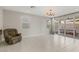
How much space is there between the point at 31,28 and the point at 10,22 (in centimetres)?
57

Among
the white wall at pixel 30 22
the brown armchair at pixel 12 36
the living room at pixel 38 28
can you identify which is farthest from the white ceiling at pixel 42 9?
the brown armchair at pixel 12 36

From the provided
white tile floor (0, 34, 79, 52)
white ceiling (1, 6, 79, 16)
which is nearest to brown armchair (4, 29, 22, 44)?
white tile floor (0, 34, 79, 52)

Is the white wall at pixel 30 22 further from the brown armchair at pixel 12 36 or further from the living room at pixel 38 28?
the brown armchair at pixel 12 36

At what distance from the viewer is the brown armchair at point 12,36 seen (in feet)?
8.67

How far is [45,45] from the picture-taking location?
2891 millimetres

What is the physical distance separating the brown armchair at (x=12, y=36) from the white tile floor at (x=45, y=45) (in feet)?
0.34

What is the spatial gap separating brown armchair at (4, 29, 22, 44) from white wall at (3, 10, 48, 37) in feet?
0.35

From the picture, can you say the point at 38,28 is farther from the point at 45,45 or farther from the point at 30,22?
the point at 45,45

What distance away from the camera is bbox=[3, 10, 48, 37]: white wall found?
2678 mm

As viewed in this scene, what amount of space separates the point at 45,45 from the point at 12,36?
2.83 feet

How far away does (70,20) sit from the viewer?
2887mm

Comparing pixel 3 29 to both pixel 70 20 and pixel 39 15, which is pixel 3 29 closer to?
pixel 39 15

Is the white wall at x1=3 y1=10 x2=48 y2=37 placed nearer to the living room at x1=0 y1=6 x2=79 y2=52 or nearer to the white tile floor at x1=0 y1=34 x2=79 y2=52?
the living room at x1=0 y1=6 x2=79 y2=52
